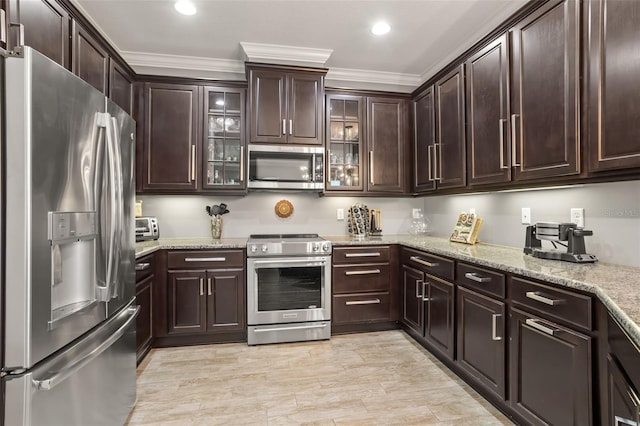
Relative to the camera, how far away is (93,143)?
136 cm

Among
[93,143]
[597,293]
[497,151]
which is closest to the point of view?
[597,293]

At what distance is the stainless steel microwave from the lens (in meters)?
3.06

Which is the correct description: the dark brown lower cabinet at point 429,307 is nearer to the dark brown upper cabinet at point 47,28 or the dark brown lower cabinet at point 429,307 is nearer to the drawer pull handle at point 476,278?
the drawer pull handle at point 476,278

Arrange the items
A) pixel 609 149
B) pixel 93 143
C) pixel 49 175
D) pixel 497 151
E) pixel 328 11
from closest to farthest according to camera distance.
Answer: pixel 49 175 → pixel 93 143 → pixel 609 149 → pixel 497 151 → pixel 328 11

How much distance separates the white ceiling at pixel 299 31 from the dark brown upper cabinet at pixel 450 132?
0.39 metres

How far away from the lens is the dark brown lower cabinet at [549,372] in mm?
1323

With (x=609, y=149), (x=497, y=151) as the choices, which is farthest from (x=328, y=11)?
(x=609, y=149)

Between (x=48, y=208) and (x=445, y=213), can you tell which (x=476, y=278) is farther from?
(x=48, y=208)

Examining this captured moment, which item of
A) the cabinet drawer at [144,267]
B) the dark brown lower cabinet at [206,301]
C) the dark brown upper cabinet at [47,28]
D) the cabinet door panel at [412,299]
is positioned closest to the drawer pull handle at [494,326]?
the cabinet door panel at [412,299]

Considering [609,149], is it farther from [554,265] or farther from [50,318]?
[50,318]

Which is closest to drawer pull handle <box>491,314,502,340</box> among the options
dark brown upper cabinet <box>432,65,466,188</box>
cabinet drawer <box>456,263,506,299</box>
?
cabinet drawer <box>456,263,506,299</box>

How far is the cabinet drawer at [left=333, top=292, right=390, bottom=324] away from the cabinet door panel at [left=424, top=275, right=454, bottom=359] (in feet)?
1.69

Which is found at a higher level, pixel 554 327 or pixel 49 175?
pixel 49 175

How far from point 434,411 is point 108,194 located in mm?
2130
